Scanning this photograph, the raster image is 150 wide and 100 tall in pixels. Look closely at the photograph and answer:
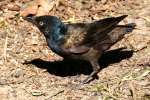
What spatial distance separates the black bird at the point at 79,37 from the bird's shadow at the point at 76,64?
16.6 inches

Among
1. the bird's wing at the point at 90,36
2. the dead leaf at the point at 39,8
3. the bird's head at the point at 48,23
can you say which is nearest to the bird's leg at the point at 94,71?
the bird's wing at the point at 90,36

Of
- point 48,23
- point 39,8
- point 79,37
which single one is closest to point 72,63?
point 79,37

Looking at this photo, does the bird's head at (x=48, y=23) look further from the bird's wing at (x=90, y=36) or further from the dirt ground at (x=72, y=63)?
the dirt ground at (x=72, y=63)

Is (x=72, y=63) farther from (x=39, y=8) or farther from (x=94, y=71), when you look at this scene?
(x=39, y=8)

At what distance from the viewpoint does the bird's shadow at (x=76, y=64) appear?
29.4 ft

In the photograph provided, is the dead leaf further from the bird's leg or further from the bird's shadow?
the bird's leg

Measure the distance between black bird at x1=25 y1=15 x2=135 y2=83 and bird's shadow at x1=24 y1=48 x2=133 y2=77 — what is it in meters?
0.42

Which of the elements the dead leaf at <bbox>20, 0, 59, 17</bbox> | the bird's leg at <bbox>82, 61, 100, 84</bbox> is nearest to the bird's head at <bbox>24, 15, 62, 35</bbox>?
the bird's leg at <bbox>82, 61, 100, 84</bbox>

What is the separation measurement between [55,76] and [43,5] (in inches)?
90.5

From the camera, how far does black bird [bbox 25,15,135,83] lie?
27.4 feet

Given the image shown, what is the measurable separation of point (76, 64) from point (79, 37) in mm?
845

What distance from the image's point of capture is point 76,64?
9148 millimetres

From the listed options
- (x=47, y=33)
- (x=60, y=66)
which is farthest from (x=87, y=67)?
(x=47, y=33)

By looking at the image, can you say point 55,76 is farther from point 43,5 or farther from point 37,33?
point 43,5
